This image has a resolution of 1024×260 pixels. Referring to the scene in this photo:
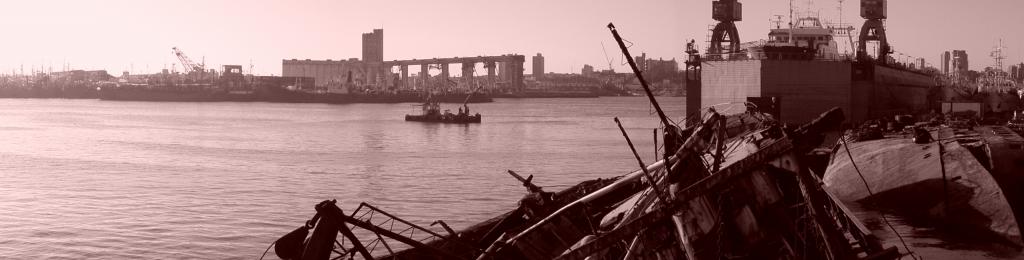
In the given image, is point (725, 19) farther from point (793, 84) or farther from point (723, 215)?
point (723, 215)

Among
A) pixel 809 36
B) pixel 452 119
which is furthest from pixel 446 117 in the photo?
pixel 809 36

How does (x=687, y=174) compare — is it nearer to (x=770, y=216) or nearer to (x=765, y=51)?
(x=770, y=216)

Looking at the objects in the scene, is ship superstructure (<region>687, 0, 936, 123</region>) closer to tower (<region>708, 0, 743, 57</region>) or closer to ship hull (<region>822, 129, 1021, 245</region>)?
ship hull (<region>822, 129, 1021, 245</region>)

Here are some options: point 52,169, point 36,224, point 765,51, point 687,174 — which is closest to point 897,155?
point 687,174

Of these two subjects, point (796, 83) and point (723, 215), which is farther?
point (796, 83)

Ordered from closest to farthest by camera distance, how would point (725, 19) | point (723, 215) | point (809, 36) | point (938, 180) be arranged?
point (723, 215) → point (938, 180) → point (809, 36) → point (725, 19)

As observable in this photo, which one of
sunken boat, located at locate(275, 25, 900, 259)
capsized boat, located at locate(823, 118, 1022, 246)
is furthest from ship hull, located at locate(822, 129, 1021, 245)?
sunken boat, located at locate(275, 25, 900, 259)

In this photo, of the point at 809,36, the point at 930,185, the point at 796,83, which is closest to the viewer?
the point at 930,185

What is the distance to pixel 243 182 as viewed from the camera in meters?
46.9

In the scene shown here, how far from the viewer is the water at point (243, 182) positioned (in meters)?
29.7

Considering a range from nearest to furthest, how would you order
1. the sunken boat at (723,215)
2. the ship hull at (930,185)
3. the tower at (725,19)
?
the sunken boat at (723,215) → the ship hull at (930,185) → the tower at (725,19)

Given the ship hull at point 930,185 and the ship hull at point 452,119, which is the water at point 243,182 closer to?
the ship hull at point 930,185

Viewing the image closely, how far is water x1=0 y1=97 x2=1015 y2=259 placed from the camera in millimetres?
29672

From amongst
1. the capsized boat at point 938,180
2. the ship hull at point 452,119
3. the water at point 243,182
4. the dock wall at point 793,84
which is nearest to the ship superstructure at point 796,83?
the dock wall at point 793,84
